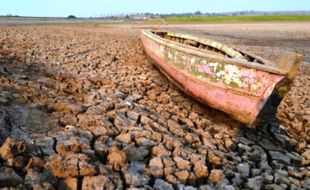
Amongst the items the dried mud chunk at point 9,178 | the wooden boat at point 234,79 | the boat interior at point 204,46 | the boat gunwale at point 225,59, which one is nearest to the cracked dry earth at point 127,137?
the dried mud chunk at point 9,178

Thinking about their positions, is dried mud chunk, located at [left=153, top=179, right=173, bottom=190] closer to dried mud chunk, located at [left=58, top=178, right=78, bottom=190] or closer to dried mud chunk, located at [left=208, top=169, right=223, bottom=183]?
dried mud chunk, located at [left=208, top=169, right=223, bottom=183]

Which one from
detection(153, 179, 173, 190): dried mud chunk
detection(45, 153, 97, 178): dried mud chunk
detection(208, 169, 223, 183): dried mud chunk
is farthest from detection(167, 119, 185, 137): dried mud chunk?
detection(45, 153, 97, 178): dried mud chunk

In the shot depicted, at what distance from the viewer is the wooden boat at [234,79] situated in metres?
6.05

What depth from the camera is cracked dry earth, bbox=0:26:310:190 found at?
4238 millimetres

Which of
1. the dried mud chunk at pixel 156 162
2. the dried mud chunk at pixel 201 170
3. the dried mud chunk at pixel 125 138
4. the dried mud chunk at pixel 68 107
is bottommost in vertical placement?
the dried mud chunk at pixel 201 170

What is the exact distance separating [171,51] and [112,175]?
4.95m

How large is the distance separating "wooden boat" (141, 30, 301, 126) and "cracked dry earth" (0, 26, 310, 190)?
33cm

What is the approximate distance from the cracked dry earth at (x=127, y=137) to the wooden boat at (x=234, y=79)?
33 cm

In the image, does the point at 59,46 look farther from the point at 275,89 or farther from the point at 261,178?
the point at 261,178

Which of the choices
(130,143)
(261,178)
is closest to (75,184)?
(130,143)

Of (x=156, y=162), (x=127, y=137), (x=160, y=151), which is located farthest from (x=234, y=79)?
(x=156, y=162)

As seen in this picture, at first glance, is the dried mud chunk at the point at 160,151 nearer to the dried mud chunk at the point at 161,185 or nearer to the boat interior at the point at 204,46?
the dried mud chunk at the point at 161,185

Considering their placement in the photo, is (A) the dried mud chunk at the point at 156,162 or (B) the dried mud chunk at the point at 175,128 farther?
(B) the dried mud chunk at the point at 175,128

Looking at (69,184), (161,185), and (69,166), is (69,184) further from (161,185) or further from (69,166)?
(161,185)
